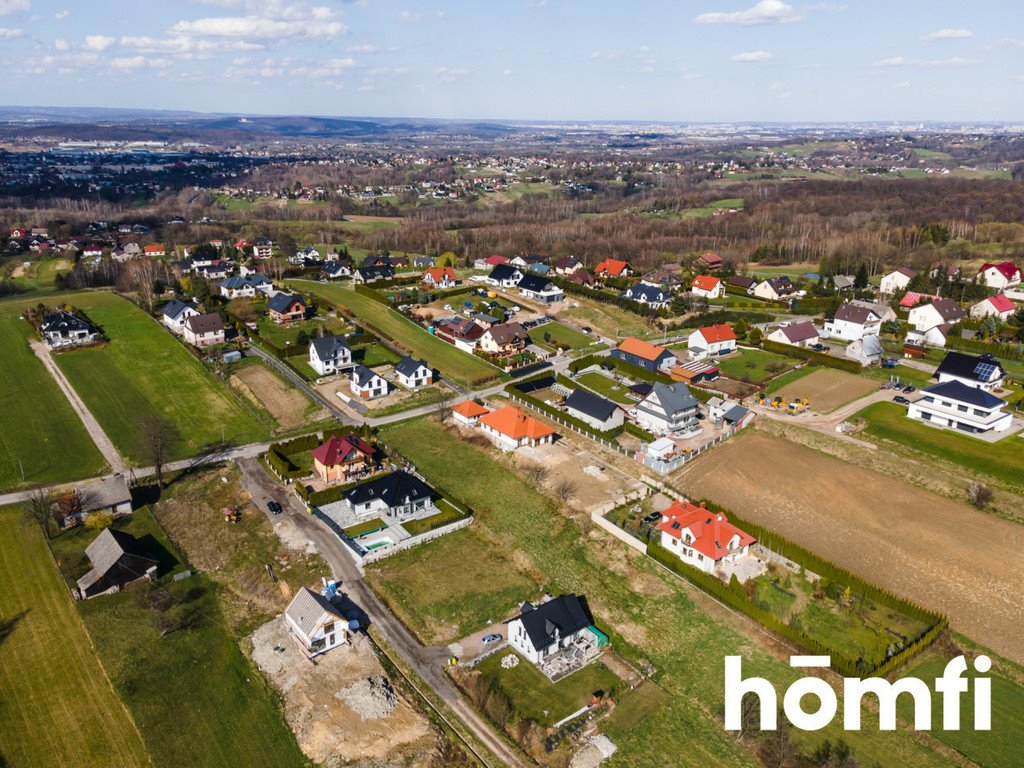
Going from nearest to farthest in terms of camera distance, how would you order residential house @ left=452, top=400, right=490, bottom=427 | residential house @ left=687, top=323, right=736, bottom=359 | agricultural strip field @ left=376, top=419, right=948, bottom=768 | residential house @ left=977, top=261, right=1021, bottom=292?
1. agricultural strip field @ left=376, top=419, right=948, bottom=768
2. residential house @ left=452, top=400, right=490, bottom=427
3. residential house @ left=687, top=323, right=736, bottom=359
4. residential house @ left=977, top=261, right=1021, bottom=292

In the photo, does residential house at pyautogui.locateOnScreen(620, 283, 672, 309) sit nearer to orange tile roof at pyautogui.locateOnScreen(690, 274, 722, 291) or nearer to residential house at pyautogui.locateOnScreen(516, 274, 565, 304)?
orange tile roof at pyautogui.locateOnScreen(690, 274, 722, 291)

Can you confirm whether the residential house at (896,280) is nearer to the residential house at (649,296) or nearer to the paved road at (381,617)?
the residential house at (649,296)

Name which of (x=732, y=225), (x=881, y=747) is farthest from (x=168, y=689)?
(x=732, y=225)

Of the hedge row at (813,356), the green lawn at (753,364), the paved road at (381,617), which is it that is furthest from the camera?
the hedge row at (813,356)

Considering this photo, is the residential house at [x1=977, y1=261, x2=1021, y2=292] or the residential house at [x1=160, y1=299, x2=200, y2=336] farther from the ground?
the residential house at [x1=977, y1=261, x2=1021, y2=292]

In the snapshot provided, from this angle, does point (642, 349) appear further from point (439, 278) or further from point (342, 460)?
point (439, 278)

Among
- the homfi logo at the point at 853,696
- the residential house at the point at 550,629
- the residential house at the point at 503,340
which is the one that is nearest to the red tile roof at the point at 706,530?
the homfi logo at the point at 853,696

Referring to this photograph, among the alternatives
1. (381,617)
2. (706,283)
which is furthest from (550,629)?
(706,283)

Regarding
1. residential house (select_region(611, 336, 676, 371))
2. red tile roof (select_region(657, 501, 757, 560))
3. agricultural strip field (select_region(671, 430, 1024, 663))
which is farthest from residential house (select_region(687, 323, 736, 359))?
red tile roof (select_region(657, 501, 757, 560))
